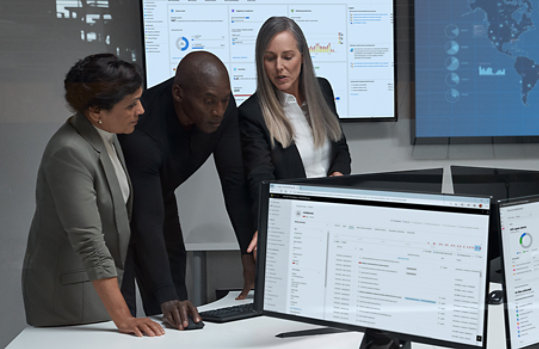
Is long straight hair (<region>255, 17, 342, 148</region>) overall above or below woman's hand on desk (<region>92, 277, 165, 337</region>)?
above

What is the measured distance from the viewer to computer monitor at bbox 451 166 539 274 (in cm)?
147

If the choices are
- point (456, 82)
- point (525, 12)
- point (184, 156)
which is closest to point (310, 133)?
point (184, 156)

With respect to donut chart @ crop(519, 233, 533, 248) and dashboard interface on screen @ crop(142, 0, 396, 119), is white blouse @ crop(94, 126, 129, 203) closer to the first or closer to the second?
dashboard interface on screen @ crop(142, 0, 396, 119)

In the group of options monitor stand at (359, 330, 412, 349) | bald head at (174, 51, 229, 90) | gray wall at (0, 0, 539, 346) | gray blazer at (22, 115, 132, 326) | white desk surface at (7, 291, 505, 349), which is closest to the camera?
monitor stand at (359, 330, 412, 349)

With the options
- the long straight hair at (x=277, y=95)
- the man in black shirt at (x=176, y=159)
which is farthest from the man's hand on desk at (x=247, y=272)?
the long straight hair at (x=277, y=95)

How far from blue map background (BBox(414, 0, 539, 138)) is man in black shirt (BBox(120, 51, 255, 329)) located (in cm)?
77

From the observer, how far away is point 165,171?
2.07m

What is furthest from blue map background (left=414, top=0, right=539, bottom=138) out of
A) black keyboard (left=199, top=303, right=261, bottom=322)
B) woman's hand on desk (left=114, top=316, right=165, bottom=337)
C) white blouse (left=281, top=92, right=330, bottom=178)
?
woman's hand on desk (left=114, top=316, right=165, bottom=337)

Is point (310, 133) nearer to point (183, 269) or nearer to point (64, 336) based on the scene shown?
point (183, 269)

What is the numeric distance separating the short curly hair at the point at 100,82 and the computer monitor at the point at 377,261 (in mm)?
834

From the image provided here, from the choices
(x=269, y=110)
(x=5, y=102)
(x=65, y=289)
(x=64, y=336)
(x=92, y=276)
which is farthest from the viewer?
(x=269, y=110)

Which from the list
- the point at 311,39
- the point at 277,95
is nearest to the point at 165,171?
the point at 277,95

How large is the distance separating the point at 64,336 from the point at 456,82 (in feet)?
5.53

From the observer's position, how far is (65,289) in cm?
182
